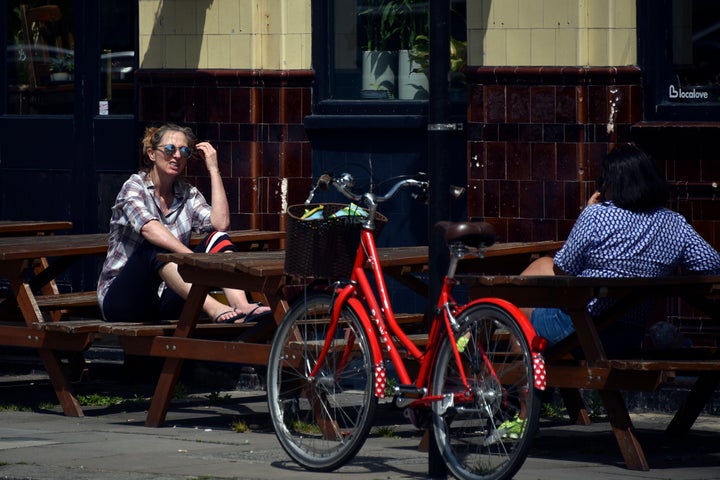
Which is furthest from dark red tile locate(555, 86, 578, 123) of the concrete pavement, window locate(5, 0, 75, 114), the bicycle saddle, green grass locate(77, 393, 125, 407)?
window locate(5, 0, 75, 114)

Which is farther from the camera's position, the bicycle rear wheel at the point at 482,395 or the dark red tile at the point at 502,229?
the dark red tile at the point at 502,229

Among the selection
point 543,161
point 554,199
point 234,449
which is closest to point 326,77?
point 543,161

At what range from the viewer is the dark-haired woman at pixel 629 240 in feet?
23.0

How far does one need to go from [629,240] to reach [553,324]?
50cm

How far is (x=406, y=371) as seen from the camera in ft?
22.1

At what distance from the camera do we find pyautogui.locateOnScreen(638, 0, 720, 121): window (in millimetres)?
8773

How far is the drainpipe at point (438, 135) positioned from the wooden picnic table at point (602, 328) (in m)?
0.41

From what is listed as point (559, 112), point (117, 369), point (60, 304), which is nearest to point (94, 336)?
point (60, 304)

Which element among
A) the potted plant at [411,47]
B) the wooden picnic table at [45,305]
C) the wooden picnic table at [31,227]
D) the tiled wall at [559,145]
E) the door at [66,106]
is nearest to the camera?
the wooden picnic table at [45,305]

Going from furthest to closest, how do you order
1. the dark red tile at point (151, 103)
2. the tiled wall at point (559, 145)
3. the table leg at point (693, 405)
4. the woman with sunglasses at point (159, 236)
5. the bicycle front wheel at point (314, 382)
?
1. the dark red tile at point (151, 103)
2. the tiled wall at point (559, 145)
3. the woman with sunglasses at point (159, 236)
4. the table leg at point (693, 405)
5. the bicycle front wheel at point (314, 382)

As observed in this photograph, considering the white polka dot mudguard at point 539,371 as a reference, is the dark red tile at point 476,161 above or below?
above

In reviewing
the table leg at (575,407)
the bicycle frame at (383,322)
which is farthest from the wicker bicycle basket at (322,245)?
the table leg at (575,407)

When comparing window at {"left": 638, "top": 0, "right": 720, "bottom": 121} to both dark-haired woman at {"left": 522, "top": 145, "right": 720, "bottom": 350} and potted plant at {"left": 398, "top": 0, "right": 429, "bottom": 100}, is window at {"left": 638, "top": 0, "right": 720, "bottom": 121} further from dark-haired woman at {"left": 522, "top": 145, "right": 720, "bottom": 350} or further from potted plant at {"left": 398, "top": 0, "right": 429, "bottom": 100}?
dark-haired woman at {"left": 522, "top": 145, "right": 720, "bottom": 350}

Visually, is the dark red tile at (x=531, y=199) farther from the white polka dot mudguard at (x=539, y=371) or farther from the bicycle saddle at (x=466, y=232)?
the white polka dot mudguard at (x=539, y=371)
